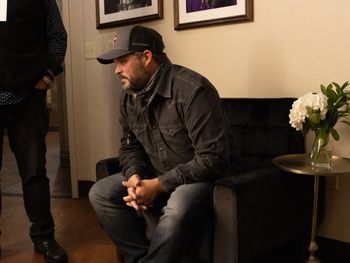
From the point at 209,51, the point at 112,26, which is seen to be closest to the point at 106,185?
the point at 209,51

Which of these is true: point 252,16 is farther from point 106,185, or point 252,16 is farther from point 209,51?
point 106,185

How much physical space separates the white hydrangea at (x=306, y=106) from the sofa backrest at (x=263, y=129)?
0.74ft

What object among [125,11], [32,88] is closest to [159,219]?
[32,88]

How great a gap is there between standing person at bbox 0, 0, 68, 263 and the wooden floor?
128 mm

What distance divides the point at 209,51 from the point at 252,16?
1.06 feet

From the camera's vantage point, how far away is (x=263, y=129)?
1935 millimetres

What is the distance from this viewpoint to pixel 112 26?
2750 mm

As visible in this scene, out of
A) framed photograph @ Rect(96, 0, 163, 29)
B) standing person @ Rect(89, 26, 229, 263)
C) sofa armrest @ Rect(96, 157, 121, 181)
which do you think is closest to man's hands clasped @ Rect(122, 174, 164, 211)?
standing person @ Rect(89, 26, 229, 263)

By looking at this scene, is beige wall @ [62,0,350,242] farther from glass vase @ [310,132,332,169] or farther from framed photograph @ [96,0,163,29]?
glass vase @ [310,132,332,169]

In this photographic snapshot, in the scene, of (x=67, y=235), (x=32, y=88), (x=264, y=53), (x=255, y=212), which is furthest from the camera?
(x=67, y=235)

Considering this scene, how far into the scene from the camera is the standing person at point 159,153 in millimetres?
1486

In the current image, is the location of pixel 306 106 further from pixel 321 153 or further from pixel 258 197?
pixel 258 197

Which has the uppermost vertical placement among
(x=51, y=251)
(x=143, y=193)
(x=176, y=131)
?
(x=176, y=131)

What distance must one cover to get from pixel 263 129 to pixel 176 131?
0.50m
